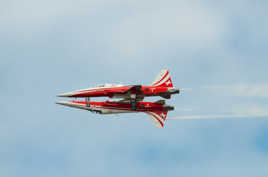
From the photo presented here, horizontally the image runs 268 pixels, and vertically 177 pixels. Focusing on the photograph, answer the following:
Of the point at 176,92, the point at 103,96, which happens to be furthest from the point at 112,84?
the point at 176,92

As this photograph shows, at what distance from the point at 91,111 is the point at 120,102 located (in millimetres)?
5394

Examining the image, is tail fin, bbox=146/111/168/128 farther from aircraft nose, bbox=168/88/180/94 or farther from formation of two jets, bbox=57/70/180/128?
aircraft nose, bbox=168/88/180/94

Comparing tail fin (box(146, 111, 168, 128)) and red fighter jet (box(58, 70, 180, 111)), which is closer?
red fighter jet (box(58, 70, 180, 111))

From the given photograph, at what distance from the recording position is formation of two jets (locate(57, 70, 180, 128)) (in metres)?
123

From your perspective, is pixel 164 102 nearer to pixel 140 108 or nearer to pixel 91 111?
pixel 140 108

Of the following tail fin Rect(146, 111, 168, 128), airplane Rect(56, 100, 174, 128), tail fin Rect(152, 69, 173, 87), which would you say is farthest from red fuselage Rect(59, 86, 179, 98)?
tail fin Rect(146, 111, 168, 128)

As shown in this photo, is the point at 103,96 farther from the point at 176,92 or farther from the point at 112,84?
the point at 176,92

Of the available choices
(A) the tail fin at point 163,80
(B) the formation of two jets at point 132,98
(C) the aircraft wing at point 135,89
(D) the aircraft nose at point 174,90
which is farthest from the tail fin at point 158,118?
(C) the aircraft wing at point 135,89

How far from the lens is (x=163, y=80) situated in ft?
409

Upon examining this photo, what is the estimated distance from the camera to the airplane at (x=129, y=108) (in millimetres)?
124375

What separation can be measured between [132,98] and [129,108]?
2171 millimetres

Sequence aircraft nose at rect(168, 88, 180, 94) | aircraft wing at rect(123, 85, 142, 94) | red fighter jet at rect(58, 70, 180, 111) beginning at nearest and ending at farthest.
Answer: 1. aircraft wing at rect(123, 85, 142, 94)
2. red fighter jet at rect(58, 70, 180, 111)
3. aircraft nose at rect(168, 88, 180, 94)

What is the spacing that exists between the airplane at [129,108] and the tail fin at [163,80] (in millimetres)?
2968

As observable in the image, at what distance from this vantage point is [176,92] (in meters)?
124
